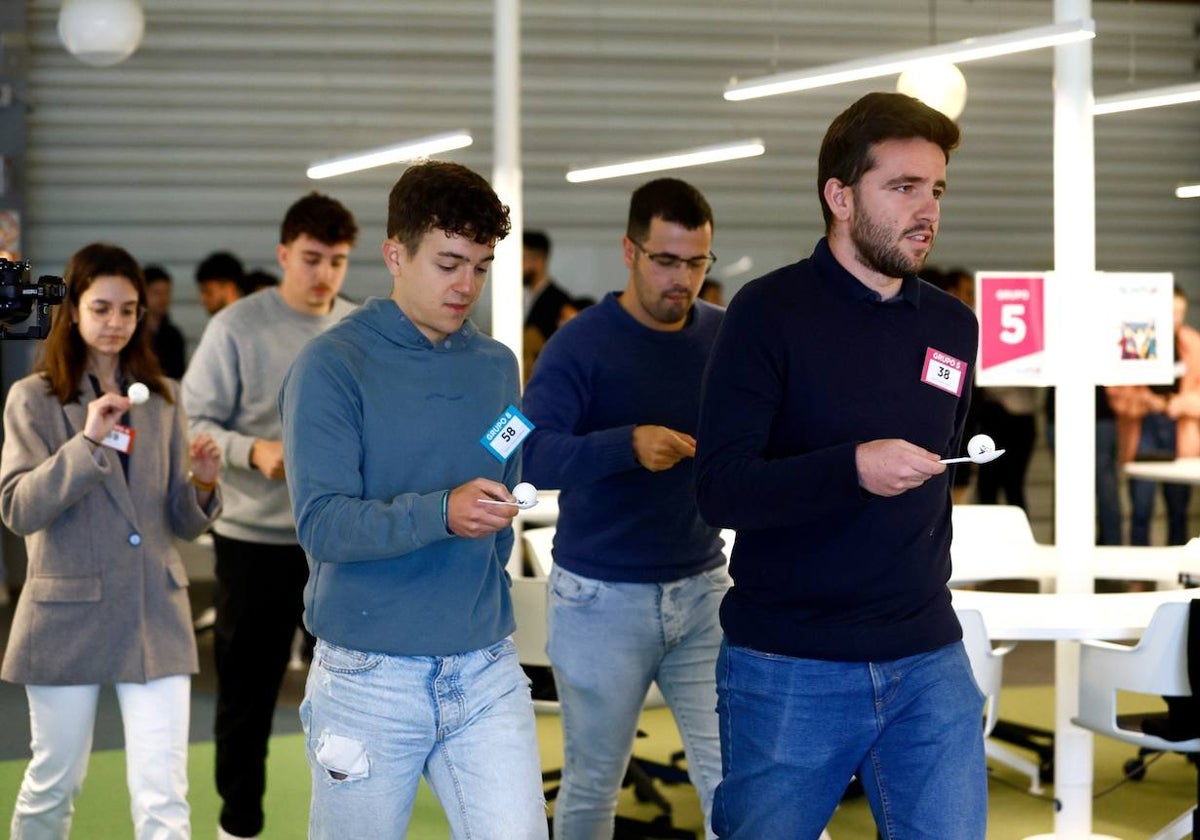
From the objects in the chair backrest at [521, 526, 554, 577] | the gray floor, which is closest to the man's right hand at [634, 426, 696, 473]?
the chair backrest at [521, 526, 554, 577]

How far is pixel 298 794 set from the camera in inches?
209

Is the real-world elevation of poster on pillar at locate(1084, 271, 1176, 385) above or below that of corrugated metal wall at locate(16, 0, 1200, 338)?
below

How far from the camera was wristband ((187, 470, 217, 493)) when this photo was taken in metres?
3.89

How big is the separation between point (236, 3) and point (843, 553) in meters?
8.58

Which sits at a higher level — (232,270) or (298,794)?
(232,270)

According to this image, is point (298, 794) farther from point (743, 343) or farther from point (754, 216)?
point (754, 216)

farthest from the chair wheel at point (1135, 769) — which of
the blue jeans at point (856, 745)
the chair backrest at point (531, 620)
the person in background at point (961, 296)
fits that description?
the blue jeans at point (856, 745)

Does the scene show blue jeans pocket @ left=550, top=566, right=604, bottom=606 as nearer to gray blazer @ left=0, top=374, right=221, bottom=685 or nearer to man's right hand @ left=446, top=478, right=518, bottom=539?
gray blazer @ left=0, top=374, right=221, bottom=685

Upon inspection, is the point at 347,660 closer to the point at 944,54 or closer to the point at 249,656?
the point at 249,656

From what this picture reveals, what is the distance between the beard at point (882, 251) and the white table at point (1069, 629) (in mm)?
1644

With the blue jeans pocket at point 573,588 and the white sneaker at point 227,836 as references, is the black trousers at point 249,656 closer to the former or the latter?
the white sneaker at point 227,836

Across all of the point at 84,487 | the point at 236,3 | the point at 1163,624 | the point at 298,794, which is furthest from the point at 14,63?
the point at 1163,624

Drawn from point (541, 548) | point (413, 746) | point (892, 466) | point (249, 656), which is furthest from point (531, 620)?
point (892, 466)

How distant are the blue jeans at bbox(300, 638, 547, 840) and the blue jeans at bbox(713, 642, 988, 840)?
1.25ft
